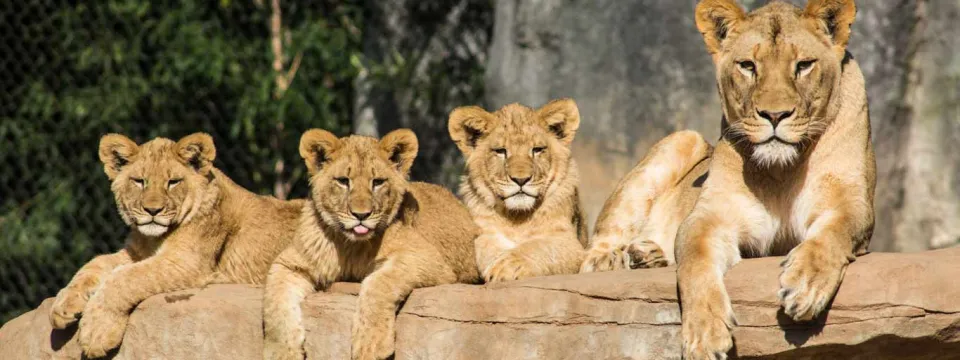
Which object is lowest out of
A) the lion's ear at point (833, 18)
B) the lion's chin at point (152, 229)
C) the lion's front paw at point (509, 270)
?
the lion's front paw at point (509, 270)

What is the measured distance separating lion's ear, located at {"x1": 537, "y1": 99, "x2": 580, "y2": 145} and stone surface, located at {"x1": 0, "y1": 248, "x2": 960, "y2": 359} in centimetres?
100

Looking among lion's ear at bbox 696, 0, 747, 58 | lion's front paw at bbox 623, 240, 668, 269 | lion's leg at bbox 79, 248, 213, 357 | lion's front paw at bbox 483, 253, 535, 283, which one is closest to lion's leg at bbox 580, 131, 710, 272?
lion's front paw at bbox 623, 240, 668, 269

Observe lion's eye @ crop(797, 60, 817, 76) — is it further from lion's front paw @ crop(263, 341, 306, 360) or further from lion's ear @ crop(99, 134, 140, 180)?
lion's ear @ crop(99, 134, 140, 180)

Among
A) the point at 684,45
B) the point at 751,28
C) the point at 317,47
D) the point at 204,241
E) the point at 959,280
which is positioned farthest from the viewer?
the point at 317,47

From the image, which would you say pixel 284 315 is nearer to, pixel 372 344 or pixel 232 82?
pixel 372 344

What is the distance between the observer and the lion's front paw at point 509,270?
5332mm

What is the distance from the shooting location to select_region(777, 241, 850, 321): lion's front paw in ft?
14.2

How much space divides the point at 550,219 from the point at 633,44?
220cm

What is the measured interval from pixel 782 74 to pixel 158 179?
8.22ft

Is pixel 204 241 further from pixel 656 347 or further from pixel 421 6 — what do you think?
pixel 421 6

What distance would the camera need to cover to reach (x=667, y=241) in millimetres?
5949

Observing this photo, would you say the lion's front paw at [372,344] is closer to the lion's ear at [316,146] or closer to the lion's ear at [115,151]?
the lion's ear at [316,146]

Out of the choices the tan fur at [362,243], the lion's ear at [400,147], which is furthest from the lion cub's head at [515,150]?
the lion's ear at [400,147]

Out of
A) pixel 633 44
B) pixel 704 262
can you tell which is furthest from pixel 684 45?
pixel 704 262
